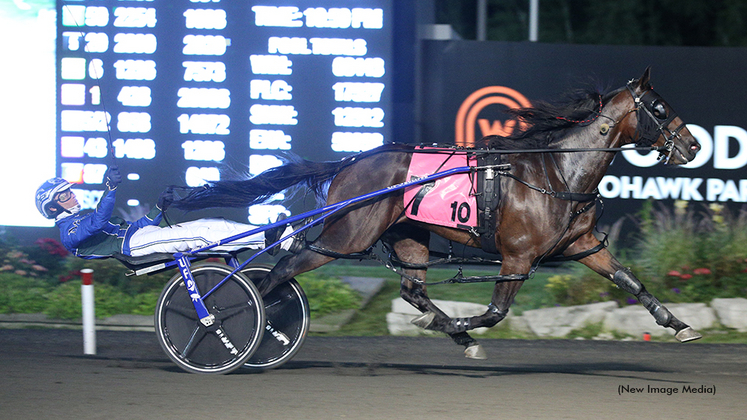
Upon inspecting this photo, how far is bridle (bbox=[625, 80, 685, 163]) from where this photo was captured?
17.6 feet

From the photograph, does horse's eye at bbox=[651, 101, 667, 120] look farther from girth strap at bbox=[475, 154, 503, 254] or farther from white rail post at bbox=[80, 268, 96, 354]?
white rail post at bbox=[80, 268, 96, 354]

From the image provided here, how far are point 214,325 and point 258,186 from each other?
107 cm

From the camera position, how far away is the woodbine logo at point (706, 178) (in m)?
9.59

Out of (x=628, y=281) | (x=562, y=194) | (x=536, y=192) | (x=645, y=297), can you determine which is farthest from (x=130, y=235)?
(x=645, y=297)

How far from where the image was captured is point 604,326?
7.39m

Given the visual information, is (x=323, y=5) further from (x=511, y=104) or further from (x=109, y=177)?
(x=109, y=177)

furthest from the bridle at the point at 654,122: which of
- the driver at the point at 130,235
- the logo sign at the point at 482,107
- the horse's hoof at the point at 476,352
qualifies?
the logo sign at the point at 482,107

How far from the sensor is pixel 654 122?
17.7 feet

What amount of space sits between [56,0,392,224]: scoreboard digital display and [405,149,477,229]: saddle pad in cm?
344

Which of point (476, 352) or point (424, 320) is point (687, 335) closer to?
point (476, 352)

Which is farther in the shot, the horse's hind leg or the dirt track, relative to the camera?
the horse's hind leg

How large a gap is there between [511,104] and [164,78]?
13.0 ft

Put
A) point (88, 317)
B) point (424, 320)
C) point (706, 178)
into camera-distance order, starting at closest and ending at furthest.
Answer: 1. point (424, 320)
2. point (88, 317)
3. point (706, 178)

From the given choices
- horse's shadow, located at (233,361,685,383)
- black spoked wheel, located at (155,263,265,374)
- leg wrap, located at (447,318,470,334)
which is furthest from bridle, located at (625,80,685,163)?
black spoked wheel, located at (155,263,265,374)
